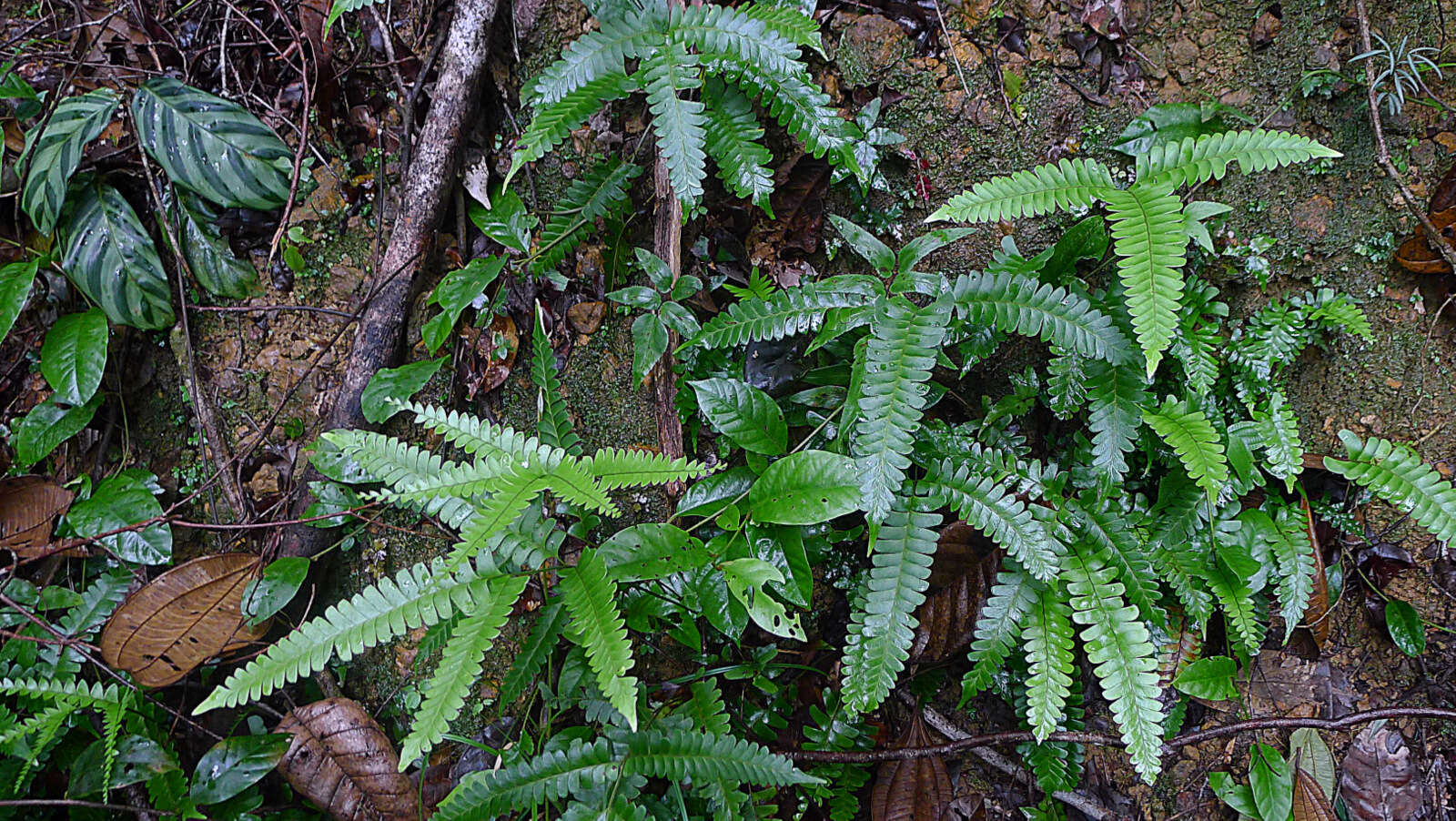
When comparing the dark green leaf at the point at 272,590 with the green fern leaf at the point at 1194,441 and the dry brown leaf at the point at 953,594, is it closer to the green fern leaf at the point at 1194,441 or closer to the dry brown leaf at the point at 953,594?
the dry brown leaf at the point at 953,594

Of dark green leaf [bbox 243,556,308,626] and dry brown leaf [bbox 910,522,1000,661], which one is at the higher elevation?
dry brown leaf [bbox 910,522,1000,661]

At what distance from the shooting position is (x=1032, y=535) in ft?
7.60

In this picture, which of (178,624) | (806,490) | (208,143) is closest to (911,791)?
(806,490)

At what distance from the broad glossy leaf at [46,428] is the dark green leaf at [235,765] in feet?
4.53

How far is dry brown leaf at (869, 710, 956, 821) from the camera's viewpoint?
105 inches

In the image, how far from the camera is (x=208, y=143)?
2934 millimetres

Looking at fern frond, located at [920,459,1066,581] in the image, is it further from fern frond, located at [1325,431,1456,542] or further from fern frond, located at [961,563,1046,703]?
fern frond, located at [1325,431,1456,542]

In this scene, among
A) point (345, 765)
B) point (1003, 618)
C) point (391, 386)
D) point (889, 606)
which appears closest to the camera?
point (889, 606)

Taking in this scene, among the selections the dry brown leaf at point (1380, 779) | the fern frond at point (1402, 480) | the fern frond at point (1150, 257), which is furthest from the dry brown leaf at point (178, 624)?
the dry brown leaf at point (1380, 779)

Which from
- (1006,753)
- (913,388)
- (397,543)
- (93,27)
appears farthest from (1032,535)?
(93,27)

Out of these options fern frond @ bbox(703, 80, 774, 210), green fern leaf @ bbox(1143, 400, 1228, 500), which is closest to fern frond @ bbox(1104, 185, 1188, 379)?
green fern leaf @ bbox(1143, 400, 1228, 500)

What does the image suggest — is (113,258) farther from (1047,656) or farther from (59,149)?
(1047,656)

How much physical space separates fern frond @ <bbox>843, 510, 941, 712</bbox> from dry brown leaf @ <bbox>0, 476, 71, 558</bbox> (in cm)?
312

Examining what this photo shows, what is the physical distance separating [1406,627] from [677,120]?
2.94m
